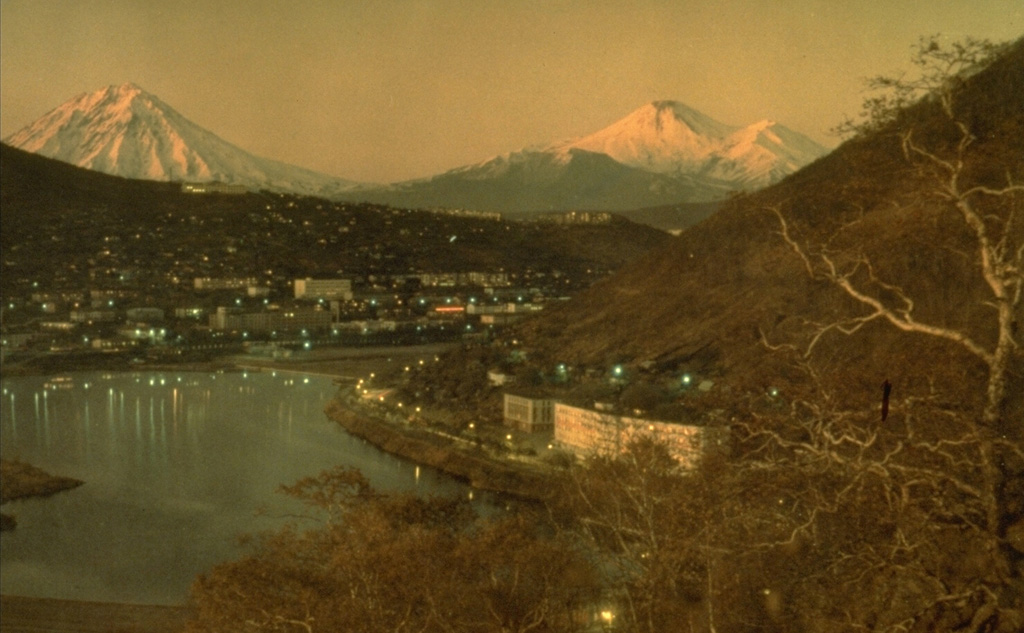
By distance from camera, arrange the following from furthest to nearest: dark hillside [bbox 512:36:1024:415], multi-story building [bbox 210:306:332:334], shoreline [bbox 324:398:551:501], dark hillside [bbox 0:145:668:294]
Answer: dark hillside [bbox 0:145:668:294], multi-story building [bbox 210:306:332:334], shoreline [bbox 324:398:551:501], dark hillside [bbox 512:36:1024:415]

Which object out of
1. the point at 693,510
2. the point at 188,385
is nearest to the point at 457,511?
the point at 693,510

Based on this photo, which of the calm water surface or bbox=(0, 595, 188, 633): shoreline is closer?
bbox=(0, 595, 188, 633): shoreline

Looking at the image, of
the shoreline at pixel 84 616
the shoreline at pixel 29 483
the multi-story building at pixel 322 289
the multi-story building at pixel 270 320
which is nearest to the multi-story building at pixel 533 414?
the shoreline at pixel 29 483

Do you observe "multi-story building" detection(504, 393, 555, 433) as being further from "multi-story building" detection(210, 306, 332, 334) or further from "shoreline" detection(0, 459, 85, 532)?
"multi-story building" detection(210, 306, 332, 334)

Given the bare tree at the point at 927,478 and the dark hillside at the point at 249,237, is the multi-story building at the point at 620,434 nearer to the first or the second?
the bare tree at the point at 927,478

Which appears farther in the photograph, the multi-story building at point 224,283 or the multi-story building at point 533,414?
the multi-story building at point 224,283

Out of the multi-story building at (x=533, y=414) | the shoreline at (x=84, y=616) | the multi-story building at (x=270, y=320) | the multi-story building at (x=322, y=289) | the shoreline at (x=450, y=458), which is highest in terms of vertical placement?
the multi-story building at (x=322, y=289)

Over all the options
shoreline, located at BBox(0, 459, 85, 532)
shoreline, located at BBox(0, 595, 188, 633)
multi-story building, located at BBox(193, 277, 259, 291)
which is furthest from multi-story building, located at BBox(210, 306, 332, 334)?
shoreline, located at BBox(0, 595, 188, 633)
